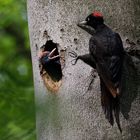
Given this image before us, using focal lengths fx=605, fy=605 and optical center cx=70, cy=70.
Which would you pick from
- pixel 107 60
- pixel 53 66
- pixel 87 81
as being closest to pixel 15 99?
pixel 53 66

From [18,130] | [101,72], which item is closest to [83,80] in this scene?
[101,72]

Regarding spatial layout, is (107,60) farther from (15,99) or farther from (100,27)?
(15,99)

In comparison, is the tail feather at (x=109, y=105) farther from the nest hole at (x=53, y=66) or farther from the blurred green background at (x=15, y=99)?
the blurred green background at (x=15, y=99)

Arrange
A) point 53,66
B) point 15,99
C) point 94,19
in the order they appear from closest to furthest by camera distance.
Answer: point 94,19 < point 53,66 < point 15,99

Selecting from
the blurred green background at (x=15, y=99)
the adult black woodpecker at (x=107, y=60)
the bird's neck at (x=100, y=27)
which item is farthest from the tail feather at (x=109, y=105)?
the blurred green background at (x=15, y=99)

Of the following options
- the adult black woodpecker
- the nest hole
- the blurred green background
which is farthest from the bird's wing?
the blurred green background

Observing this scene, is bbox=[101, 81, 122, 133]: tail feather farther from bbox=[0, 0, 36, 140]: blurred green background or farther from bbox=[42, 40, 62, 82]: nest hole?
bbox=[0, 0, 36, 140]: blurred green background
